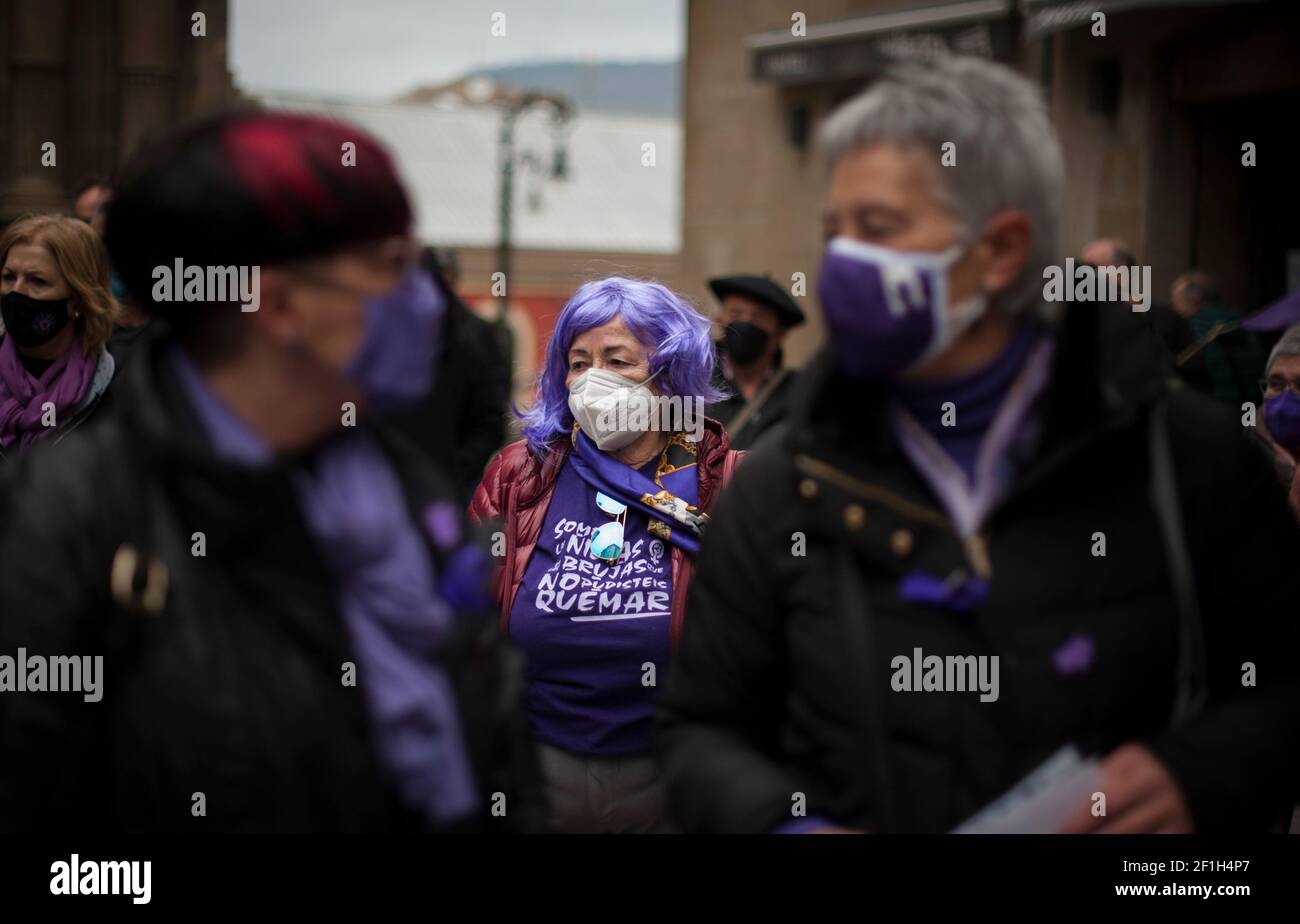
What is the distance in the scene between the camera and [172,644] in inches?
77.0

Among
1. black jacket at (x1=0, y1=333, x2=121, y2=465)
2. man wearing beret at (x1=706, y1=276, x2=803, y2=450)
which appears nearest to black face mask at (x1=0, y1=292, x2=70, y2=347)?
black jacket at (x1=0, y1=333, x2=121, y2=465)

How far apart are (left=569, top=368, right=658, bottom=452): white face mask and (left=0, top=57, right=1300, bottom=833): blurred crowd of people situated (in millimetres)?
1654

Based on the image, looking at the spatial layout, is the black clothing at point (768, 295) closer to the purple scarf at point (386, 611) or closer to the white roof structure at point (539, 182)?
the purple scarf at point (386, 611)

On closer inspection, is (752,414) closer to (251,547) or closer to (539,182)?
(251,547)

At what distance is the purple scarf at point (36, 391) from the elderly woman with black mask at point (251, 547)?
3225 millimetres

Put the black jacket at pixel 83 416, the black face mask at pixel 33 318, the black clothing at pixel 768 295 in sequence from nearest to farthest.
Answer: the black jacket at pixel 83 416
the black face mask at pixel 33 318
the black clothing at pixel 768 295

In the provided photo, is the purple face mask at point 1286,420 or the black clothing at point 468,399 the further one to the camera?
the black clothing at point 468,399

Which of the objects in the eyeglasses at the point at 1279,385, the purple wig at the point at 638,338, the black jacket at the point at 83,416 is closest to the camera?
the purple wig at the point at 638,338

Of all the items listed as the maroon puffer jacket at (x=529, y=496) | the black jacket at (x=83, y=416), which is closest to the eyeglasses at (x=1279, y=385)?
the maroon puffer jacket at (x=529, y=496)

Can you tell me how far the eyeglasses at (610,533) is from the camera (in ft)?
13.2

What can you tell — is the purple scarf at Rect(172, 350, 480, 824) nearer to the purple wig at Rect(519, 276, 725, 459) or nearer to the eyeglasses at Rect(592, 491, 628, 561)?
the eyeglasses at Rect(592, 491, 628, 561)

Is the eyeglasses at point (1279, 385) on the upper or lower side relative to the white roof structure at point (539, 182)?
lower

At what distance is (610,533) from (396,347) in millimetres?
1955
